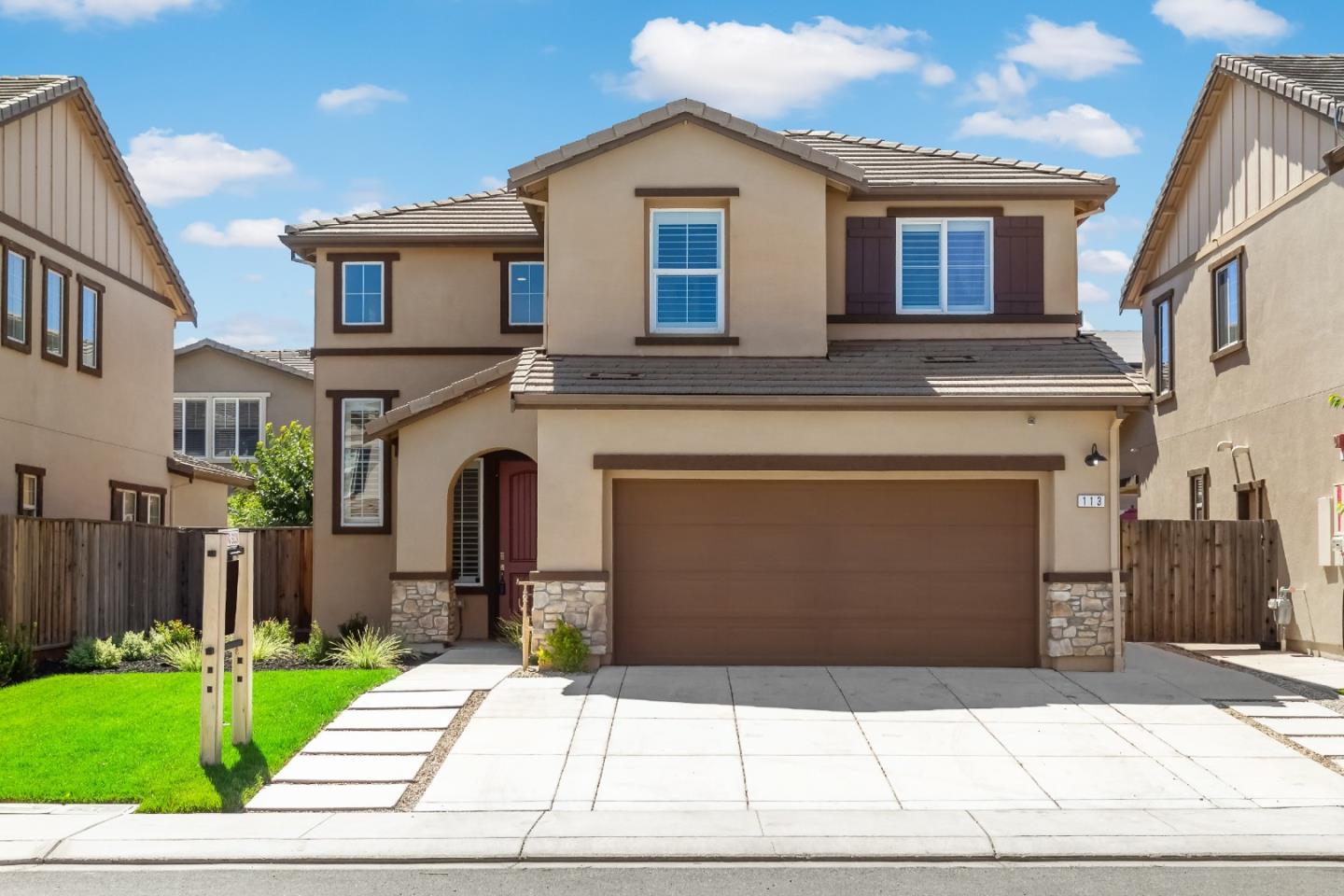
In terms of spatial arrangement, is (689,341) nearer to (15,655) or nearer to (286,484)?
(15,655)

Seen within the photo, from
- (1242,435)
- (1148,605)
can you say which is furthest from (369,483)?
(1242,435)

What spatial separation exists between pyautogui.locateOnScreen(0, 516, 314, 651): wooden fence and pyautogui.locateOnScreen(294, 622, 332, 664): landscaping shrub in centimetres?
206

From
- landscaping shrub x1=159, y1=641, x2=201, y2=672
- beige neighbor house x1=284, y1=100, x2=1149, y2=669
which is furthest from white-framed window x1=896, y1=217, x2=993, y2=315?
landscaping shrub x1=159, y1=641, x2=201, y2=672

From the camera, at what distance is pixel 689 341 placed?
16.5 meters

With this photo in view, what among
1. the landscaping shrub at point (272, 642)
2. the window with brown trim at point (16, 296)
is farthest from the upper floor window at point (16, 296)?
the landscaping shrub at point (272, 642)

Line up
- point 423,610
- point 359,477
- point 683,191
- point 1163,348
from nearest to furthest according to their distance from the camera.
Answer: point 683,191, point 423,610, point 359,477, point 1163,348

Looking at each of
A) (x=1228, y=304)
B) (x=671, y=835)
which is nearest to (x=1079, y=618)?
(x=1228, y=304)

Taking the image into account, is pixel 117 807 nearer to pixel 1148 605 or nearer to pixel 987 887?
pixel 987 887

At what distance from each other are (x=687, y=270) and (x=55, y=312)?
9.82 m

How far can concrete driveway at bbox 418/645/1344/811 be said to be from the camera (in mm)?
10461

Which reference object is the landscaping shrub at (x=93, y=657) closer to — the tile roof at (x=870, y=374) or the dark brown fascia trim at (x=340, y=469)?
the dark brown fascia trim at (x=340, y=469)

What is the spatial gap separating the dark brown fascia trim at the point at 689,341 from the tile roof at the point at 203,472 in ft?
41.7

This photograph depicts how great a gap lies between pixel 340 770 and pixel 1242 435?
1421cm

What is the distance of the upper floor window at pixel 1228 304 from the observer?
65.3ft
